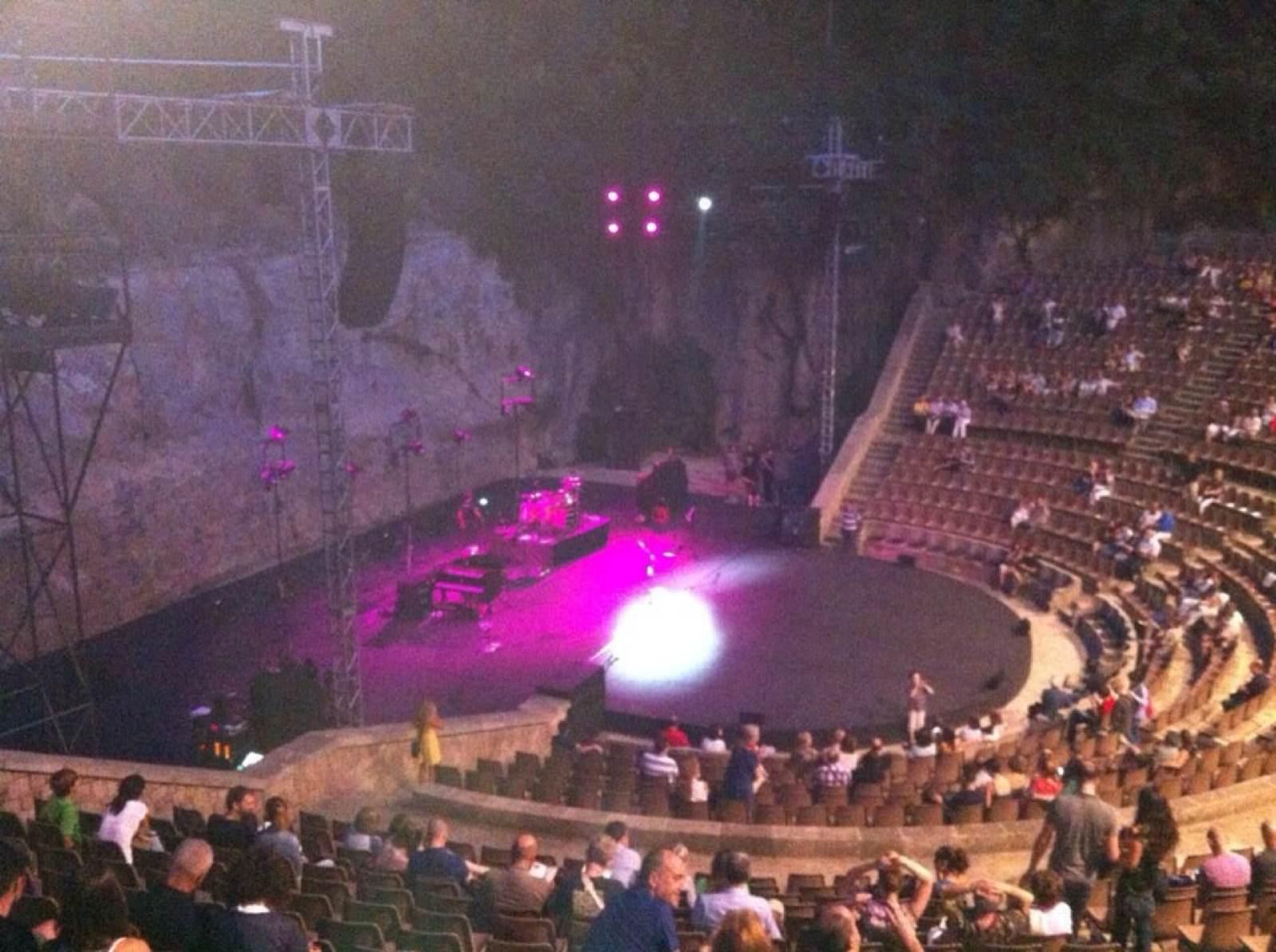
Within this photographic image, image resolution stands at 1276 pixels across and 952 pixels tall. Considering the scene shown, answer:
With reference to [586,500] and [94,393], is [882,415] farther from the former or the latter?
[94,393]

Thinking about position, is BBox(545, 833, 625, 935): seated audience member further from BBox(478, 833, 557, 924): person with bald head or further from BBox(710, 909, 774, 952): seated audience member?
BBox(710, 909, 774, 952): seated audience member

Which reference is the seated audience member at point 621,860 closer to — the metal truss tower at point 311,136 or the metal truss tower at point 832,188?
the metal truss tower at point 311,136

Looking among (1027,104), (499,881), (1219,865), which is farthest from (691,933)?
(1027,104)

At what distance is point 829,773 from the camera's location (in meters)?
13.1

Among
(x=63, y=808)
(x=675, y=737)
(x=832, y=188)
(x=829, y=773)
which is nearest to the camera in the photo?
(x=63, y=808)

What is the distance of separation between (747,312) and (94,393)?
56.3 feet

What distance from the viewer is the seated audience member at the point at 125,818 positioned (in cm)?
834

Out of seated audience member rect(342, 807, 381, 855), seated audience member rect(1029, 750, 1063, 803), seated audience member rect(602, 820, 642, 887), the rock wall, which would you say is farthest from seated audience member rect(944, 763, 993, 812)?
the rock wall

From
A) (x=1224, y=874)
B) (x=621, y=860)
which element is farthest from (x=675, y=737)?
(x=1224, y=874)

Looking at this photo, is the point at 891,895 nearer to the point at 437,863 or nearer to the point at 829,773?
the point at 437,863

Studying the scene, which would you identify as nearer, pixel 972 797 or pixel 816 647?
pixel 972 797

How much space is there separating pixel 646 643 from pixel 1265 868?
41.2ft

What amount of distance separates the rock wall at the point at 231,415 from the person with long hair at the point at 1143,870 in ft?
56.5

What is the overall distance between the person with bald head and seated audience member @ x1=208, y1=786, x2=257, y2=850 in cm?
178
